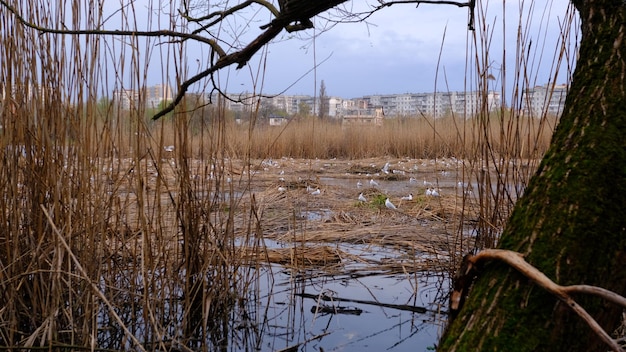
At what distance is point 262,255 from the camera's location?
374 cm

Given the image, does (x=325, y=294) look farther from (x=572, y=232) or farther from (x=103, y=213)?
(x=572, y=232)

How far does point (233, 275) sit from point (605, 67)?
184 centimetres

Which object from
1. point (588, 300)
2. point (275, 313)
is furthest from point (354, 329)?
point (588, 300)

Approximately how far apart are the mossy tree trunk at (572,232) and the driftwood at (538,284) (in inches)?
1.1

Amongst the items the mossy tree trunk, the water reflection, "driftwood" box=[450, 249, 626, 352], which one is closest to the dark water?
the water reflection

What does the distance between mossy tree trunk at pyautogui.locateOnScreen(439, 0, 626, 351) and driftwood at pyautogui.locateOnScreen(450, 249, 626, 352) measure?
0.03m

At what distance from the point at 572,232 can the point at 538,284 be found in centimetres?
13

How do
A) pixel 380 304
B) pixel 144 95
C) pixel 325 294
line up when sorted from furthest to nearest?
pixel 325 294 → pixel 380 304 → pixel 144 95

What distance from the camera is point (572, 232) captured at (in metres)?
1.10

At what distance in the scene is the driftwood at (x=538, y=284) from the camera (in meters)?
0.96

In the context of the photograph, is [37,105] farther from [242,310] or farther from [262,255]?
[262,255]

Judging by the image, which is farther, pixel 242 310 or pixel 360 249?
pixel 360 249

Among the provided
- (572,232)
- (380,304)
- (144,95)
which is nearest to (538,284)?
(572,232)

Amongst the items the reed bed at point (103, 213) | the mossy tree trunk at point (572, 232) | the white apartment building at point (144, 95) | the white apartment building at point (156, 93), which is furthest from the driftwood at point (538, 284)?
the white apartment building at point (156, 93)
